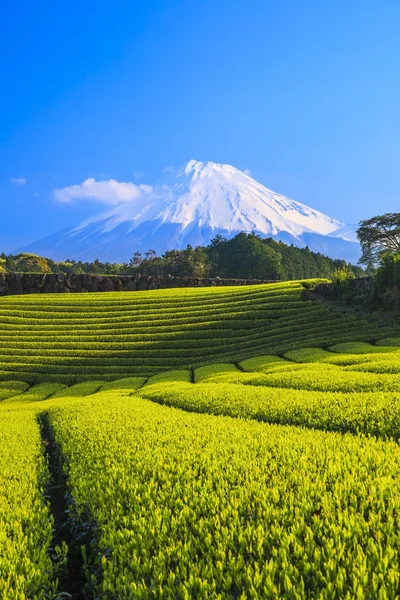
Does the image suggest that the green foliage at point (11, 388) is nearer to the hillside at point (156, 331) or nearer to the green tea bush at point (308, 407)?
the hillside at point (156, 331)

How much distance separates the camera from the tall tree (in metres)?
63.2

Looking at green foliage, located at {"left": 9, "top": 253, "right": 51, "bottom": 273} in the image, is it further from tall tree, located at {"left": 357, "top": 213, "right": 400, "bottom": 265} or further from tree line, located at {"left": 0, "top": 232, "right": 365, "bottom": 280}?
tall tree, located at {"left": 357, "top": 213, "right": 400, "bottom": 265}

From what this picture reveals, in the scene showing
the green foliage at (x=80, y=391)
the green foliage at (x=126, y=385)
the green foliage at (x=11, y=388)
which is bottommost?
the green foliage at (x=11, y=388)

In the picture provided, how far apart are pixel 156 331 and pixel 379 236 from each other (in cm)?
4439

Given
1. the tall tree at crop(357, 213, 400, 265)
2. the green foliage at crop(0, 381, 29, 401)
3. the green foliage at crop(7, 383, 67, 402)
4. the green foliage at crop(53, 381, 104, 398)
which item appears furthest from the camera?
the tall tree at crop(357, 213, 400, 265)

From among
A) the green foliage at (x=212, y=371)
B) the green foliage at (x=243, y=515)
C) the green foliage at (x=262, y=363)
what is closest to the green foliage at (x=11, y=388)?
the green foliage at (x=212, y=371)

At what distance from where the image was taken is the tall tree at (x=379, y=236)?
63.2 metres

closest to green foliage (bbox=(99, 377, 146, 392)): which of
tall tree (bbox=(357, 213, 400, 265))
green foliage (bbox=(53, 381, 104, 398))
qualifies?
green foliage (bbox=(53, 381, 104, 398))

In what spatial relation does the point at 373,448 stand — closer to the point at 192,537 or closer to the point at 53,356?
the point at 192,537

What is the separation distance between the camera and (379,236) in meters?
64.0

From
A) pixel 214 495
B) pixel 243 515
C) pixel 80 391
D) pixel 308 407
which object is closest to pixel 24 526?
pixel 214 495

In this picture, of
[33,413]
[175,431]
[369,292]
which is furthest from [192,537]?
[369,292]

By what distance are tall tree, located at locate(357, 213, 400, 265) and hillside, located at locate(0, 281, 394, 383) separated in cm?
2688

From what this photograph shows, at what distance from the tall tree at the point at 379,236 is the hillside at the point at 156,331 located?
88.2 feet
